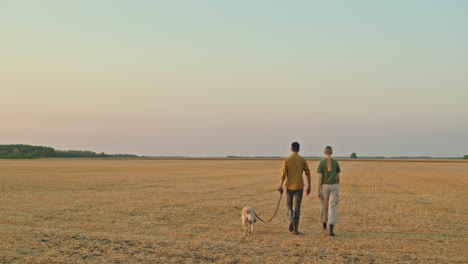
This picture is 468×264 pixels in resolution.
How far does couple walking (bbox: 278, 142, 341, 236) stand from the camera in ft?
35.3

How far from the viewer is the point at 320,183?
36.0 ft

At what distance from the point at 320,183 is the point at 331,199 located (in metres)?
0.48

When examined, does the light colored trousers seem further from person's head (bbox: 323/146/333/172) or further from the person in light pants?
person's head (bbox: 323/146/333/172)

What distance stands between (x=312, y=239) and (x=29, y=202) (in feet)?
40.5

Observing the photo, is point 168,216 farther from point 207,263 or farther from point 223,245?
point 207,263

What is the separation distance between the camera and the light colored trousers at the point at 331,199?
1070cm

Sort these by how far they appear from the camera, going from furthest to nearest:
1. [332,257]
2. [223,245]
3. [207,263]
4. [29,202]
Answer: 1. [29,202]
2. [223,245]
3. [332,257]
4. [207,263]

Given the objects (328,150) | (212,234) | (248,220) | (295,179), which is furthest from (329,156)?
(212,234)

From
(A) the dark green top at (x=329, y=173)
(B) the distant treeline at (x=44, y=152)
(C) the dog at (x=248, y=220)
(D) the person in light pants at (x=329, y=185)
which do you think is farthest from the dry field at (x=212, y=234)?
(B) the distant treeline at (x=44, y=152)

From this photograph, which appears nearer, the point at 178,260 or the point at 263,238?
the point at 178,260

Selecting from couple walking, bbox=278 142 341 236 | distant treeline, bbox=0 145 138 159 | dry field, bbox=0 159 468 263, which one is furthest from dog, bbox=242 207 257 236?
distant treeline, bbox=0 145 138 159

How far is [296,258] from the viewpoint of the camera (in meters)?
8.36

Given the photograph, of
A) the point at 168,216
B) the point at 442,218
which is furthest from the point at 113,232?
the point at 442,218

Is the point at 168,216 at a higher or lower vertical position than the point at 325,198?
lower
